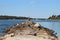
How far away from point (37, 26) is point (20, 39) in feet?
30.9

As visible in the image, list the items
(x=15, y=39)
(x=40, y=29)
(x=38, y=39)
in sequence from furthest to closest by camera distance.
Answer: (x=40, y=29), (x=38, y=39), (x=15, y=39)

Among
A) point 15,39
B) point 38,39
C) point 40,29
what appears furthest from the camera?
point 40,29

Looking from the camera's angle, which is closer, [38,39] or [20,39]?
[20,39]

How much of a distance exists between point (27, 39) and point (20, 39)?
0.50 metres

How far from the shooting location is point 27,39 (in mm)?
13109

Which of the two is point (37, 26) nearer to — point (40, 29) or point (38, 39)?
point (40, 29)

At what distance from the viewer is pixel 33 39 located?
13289 mm

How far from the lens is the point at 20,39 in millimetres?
12766

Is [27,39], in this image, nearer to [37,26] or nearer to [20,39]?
[20,39]

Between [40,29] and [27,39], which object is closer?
[27,39]

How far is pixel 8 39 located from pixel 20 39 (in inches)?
24.8

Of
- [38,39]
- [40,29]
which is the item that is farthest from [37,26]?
[38,39]

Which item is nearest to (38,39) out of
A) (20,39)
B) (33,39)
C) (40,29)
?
(33,39)

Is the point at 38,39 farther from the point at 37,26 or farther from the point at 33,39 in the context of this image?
the point at 37,26
